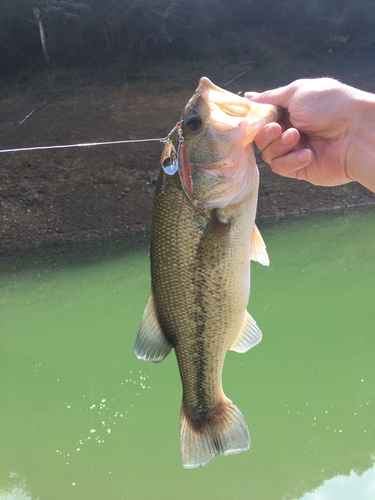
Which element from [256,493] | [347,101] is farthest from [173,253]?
[256,493]

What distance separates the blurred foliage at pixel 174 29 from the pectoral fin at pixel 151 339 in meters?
20.8

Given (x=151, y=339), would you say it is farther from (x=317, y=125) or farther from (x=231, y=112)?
(x=317, y=125)

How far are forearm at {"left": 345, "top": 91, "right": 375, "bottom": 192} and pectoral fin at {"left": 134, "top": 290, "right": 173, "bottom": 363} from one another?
1.17m

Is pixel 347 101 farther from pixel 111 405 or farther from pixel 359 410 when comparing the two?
pixel 111 405

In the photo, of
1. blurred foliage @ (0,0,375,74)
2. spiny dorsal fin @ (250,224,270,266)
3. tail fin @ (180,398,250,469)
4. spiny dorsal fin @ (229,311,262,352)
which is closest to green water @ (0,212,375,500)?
tail fin @ (180,398,250,469)

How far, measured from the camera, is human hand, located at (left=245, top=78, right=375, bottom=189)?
186 centimetres

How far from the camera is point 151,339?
1852 mm

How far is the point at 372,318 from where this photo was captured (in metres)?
Result: 6.55

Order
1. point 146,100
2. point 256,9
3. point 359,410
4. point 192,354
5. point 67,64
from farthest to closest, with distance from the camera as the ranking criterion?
1. point 256,9
2. point 67,64
3. point 146,100
4. point 359,410
5. point 192,354

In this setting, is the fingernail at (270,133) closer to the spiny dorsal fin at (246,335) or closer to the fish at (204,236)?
the fish at (204,236)

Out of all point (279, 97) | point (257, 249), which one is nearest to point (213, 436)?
point (257, 249)

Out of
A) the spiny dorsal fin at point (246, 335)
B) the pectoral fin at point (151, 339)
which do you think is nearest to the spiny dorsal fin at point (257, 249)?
Result: the spiny dorsal fin at point (246, 335)

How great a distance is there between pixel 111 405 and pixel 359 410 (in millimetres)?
2867

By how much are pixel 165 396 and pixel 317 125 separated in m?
4.04
